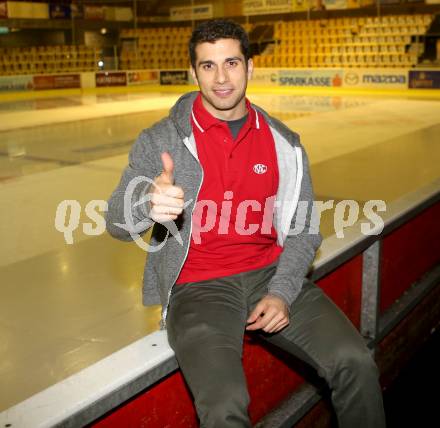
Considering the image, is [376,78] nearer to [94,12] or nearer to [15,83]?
[15,83]

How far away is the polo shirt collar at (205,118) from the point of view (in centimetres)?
197

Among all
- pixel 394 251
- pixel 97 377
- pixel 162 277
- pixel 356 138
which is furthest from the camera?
pixel 356 138

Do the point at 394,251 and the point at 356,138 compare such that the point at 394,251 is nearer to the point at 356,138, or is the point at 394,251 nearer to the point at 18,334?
the point at 18,334

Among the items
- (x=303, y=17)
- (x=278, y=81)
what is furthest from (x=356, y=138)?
(x=303, y=17)

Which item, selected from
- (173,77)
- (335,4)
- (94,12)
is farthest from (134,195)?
(94,12)

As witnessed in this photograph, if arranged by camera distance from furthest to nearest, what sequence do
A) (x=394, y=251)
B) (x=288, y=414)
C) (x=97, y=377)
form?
(x=394, y=251), (x=288, y=414), (x=97, y=377)

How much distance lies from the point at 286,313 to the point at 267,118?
69 cm

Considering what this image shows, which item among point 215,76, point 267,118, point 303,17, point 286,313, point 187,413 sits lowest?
point 187,413

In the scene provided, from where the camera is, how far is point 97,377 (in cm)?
149

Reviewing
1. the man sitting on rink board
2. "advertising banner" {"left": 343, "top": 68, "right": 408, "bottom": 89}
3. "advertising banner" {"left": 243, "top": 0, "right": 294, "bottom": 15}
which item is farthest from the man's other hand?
"advertising banner" {"left": 243, "top": 0, "right": 294, "bottom": 15}

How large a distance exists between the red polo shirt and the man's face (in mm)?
51

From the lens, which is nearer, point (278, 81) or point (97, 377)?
point (97, 377)

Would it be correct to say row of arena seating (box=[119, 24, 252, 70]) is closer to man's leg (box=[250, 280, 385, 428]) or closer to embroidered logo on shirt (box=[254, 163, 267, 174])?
embroidered logo on shirt (box=[254, 163, 267, 174])

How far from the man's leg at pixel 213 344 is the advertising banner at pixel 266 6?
1932cm
